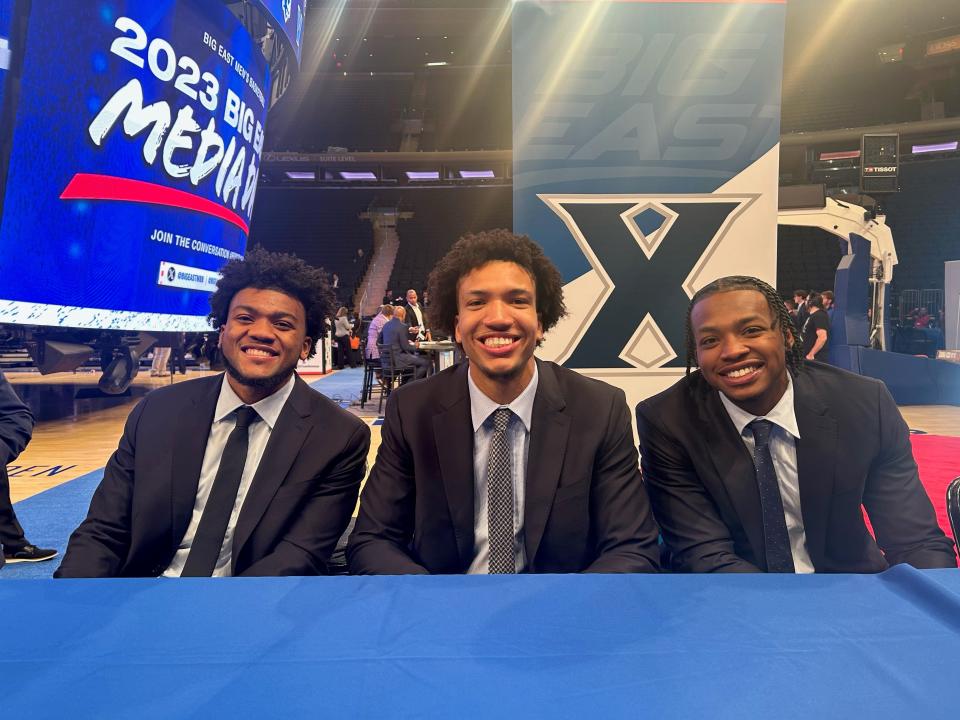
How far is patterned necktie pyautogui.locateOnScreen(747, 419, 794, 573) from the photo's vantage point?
154cm

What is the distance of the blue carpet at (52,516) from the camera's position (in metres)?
2.94

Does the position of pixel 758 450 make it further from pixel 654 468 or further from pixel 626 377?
pixel 626 377

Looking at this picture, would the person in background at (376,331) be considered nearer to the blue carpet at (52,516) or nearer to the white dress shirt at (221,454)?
the blue carpet at (52,516)

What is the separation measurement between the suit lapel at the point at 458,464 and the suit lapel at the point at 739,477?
594 millimetres

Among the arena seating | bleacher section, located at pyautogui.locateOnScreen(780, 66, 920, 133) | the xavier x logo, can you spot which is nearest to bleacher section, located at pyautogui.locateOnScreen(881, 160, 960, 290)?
bleacher section, located at pyautogui.locateOnScreen(780, 66, 920, 133)

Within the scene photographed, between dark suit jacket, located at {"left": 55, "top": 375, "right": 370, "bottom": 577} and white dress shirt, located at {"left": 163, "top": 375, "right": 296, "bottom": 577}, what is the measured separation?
2cm

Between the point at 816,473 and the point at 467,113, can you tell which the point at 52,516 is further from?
the point at 467,113

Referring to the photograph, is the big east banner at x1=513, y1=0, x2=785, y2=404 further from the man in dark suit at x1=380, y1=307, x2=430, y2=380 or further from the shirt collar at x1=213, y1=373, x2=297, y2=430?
the man in dark suit at x1=380, y1=307, x2=430, y2=380

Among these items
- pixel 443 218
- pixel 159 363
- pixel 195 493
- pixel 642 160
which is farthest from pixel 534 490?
pixel 443 218

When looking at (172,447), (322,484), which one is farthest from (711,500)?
(172,447)

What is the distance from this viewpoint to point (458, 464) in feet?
5.16

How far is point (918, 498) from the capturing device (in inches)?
62.5

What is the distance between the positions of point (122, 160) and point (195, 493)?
5399 mm

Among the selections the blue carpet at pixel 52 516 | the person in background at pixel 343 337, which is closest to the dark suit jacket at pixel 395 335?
the blue carpet at pixel 52 516
